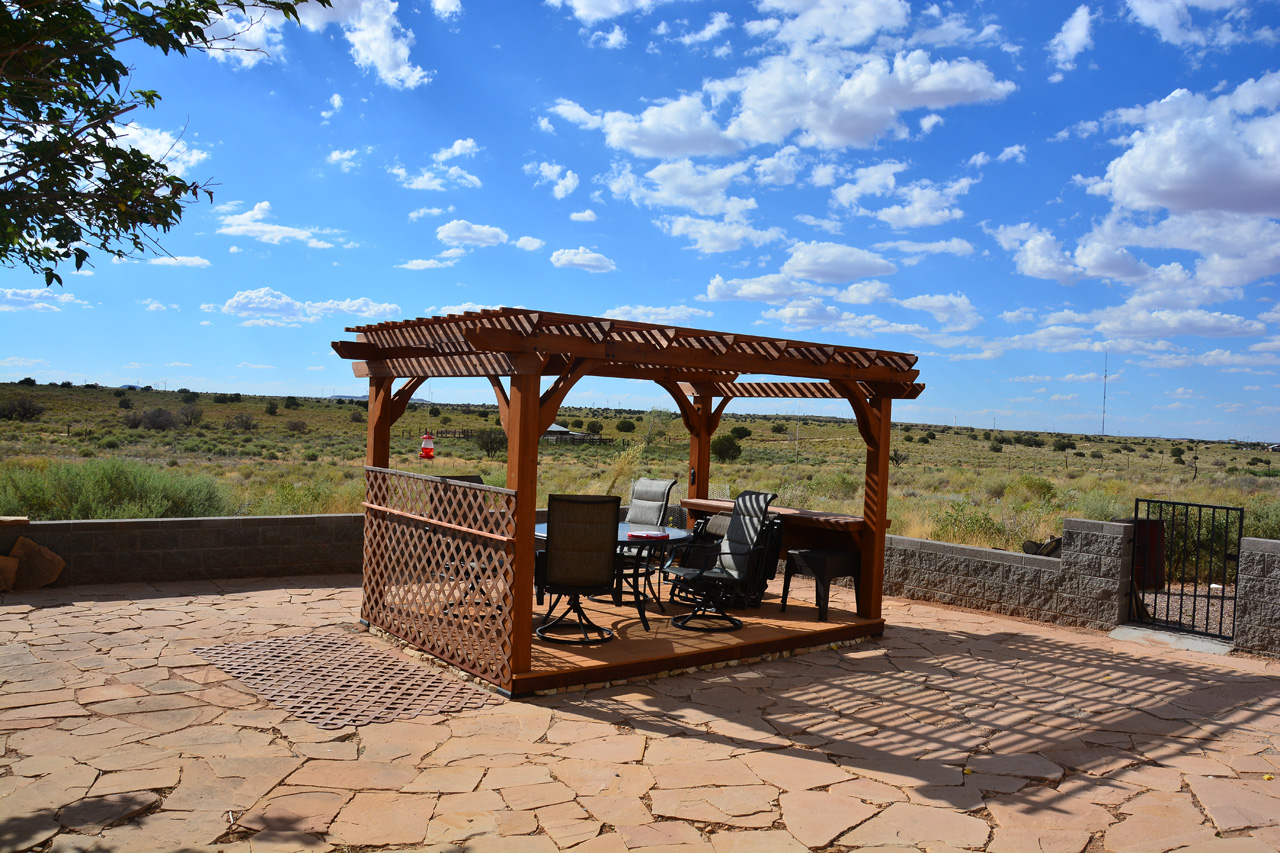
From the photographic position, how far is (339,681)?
215 inches

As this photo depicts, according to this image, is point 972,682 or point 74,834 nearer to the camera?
point 74,834

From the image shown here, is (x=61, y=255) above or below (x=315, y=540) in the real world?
above

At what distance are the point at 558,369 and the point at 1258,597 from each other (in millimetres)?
6135

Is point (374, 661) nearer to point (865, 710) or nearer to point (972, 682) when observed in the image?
point (865, 710)

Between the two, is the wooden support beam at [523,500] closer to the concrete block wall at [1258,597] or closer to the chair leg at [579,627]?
the chair leg at [579,627]

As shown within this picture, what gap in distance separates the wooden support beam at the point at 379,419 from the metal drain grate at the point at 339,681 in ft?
5.21

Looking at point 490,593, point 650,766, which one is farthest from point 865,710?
point 490,593

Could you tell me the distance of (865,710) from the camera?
5.36m

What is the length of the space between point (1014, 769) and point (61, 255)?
5.45 meters

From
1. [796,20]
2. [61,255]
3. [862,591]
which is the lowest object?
[862,591]

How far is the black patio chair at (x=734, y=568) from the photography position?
6.98 metres

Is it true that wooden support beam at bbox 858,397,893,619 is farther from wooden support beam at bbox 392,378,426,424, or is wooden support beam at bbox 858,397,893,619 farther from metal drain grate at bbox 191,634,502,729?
wooden support beam at bbox 392,378,426,424

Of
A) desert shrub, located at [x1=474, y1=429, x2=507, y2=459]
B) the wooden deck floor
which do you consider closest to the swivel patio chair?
the wooden deck floor

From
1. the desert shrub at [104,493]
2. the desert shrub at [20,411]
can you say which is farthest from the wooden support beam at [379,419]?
the desert shrub at [20,411]
